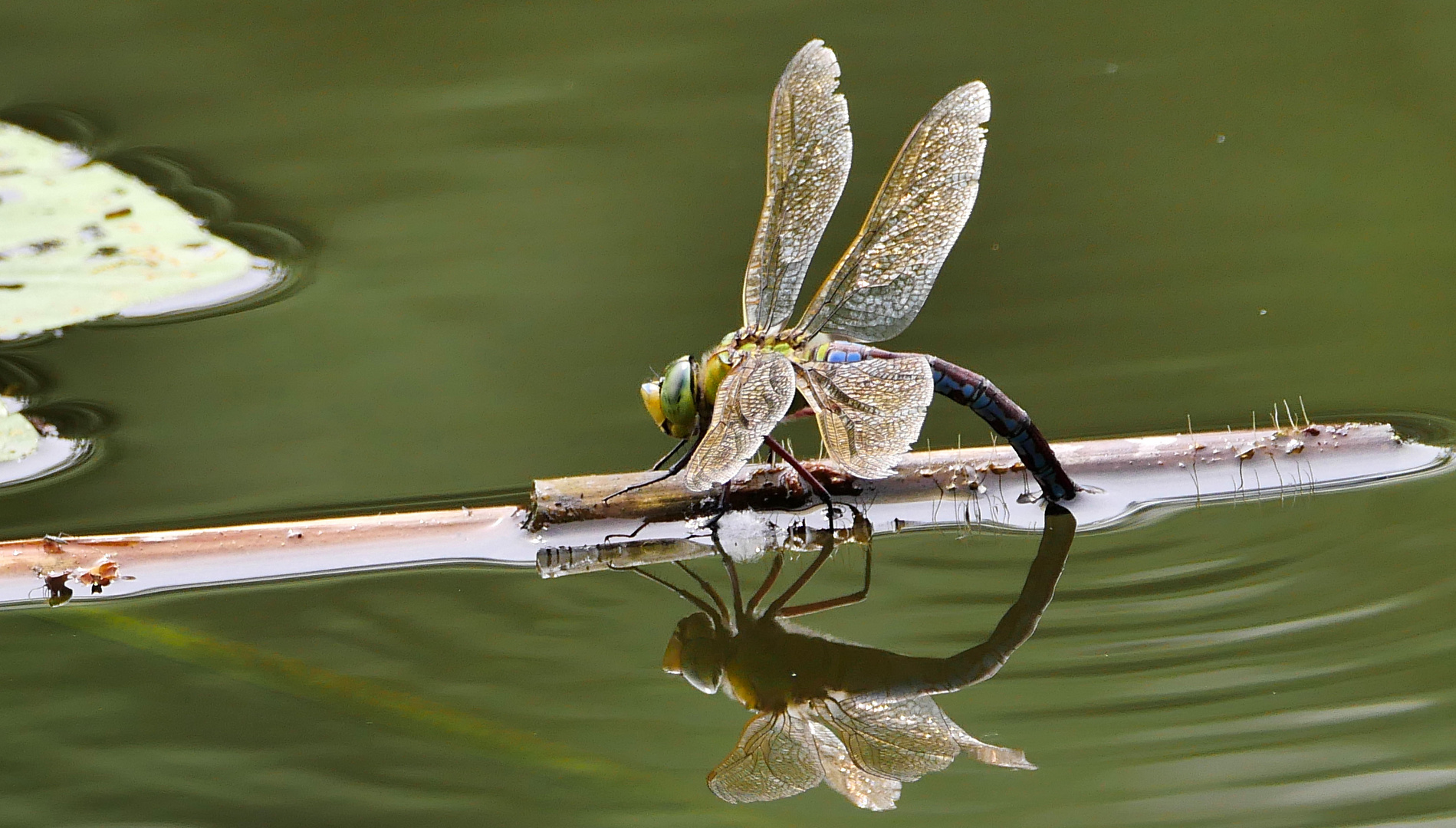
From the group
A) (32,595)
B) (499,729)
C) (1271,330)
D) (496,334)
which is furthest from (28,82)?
(1271,330)

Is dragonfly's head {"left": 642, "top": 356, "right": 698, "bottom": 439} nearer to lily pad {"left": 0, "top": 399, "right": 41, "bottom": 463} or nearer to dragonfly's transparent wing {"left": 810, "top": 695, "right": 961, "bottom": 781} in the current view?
dragonfly's transparent wing {"left": 810, "top": 695, "right": 961, "bottom": 781}

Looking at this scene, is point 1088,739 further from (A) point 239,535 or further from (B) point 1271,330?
(B) point 1271,330

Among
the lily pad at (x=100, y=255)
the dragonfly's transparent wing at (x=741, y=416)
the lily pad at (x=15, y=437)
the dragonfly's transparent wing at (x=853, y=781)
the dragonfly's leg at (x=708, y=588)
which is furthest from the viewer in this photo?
the lily pad at (x=100, y=255)

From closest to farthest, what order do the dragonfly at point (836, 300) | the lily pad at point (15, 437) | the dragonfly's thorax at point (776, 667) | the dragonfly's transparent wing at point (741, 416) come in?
the dragonfly's thorax at point (776, 667) < the dragonfly's transparent wing at point (741, 416) < the dragonfly at point (836, 300) < the lily pad at point (15, 437)

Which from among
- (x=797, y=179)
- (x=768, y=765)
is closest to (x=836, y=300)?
(x=797, y=179)

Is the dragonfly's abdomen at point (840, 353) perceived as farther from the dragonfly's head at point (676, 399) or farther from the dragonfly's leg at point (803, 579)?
the dragonfly's leg at point (803, 579)

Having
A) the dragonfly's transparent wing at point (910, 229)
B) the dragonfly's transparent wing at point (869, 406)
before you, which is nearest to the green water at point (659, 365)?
the dragonfly's transparent wing at point (869, 406)

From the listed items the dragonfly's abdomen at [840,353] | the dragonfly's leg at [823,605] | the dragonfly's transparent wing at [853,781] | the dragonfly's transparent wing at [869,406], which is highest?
the dragonfly's abdomen at [840,353]

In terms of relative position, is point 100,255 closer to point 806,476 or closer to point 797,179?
point 797,179
